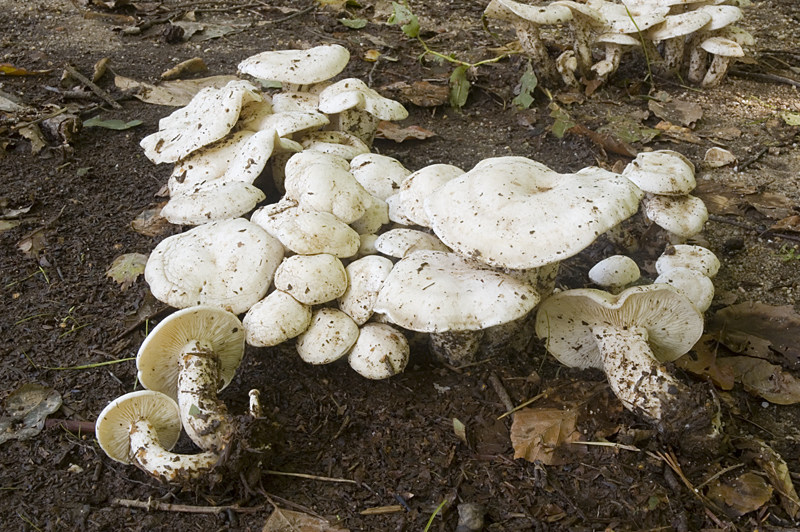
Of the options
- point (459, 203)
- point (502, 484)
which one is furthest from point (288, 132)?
point (502, 484)

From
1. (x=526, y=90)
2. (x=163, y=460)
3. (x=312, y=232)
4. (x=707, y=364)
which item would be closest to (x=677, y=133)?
(x=526, y=90)

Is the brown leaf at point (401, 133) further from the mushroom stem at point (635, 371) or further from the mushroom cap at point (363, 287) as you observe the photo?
the mushroom stem at point (635, 371)

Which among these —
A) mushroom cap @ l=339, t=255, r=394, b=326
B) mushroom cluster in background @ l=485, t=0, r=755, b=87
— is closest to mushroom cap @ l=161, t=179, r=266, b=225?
mushroom cap @ l=339, t=255, r=394, b=326

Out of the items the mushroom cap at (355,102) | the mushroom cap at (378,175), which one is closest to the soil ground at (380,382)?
the mushroom cap at (355,102)

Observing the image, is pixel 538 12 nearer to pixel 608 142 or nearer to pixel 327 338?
pixel 608 142

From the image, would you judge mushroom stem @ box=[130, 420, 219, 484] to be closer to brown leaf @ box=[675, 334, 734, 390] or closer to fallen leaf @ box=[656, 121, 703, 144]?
brown leaf @ box=[675, 334, 734, 390]

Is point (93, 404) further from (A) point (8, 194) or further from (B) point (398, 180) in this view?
(A) point (8, 194)
